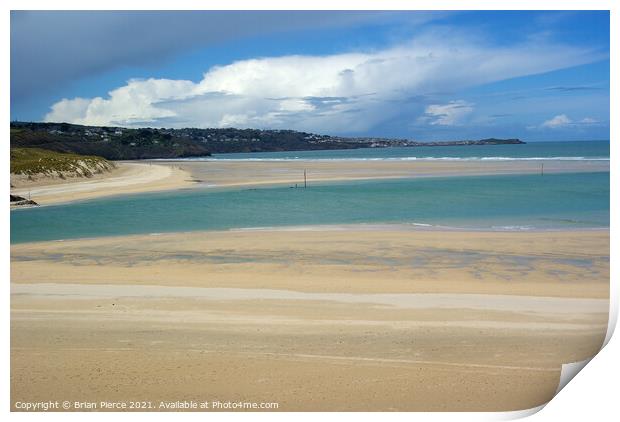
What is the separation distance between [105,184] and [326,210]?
13096 mm

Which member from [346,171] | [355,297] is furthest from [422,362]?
[346,171]

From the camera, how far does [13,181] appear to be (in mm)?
20562

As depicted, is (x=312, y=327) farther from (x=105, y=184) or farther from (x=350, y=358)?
(x=105, y=184)

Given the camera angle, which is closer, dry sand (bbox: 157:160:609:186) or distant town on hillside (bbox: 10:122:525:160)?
distant town on hillside (bbox: 10:122:525:160)

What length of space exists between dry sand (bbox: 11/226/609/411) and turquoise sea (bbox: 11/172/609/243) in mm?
3688

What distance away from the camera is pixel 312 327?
5.86 metres

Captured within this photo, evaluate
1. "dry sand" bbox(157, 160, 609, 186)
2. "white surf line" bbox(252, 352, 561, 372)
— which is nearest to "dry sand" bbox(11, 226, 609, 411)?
"white surf line" bbox(252, 352, 561, 372)

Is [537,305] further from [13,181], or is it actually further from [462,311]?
[13,181]

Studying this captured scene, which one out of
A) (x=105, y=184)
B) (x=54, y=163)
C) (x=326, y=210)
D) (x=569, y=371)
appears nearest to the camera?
(x=569, y=371)

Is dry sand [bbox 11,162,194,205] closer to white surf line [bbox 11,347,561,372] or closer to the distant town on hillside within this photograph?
the distant town on hillside

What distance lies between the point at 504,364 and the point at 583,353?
85cm

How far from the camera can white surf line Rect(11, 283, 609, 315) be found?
646 centimetres

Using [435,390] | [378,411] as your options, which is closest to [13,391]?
[378,411]
